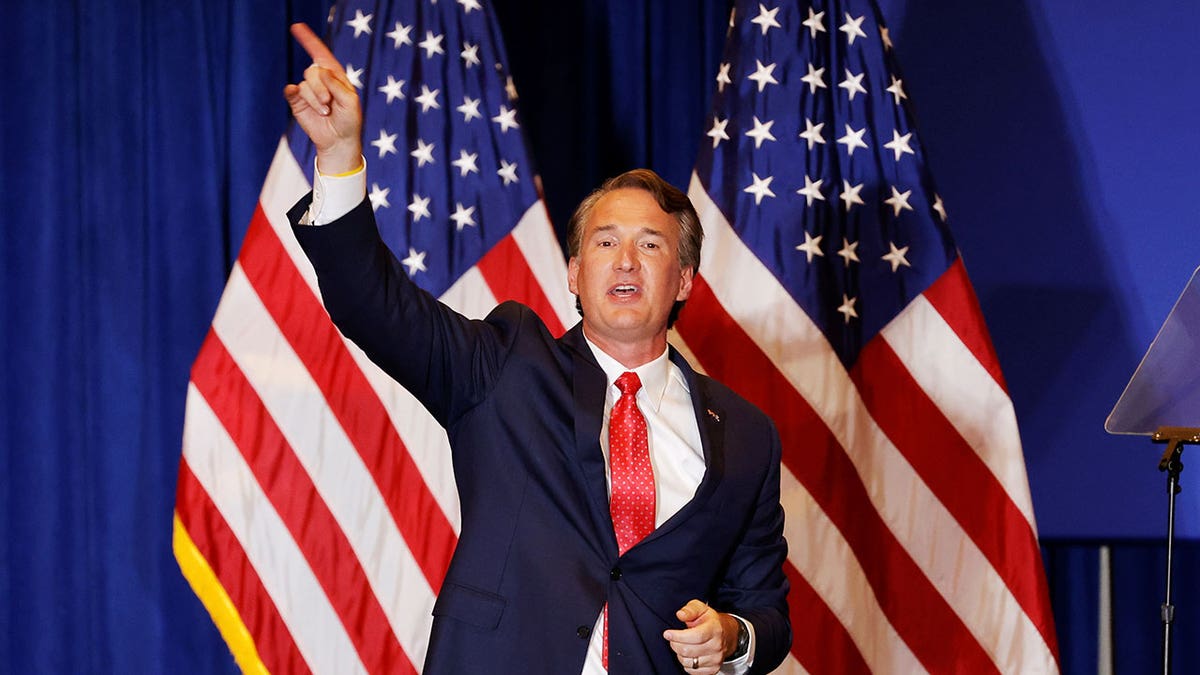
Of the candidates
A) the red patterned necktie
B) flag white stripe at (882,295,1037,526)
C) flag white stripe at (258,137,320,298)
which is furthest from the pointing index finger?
flag white stripe at (882,295,1037,526)

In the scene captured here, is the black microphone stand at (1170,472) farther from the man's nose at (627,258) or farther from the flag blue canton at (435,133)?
the flag blue canton at (435,133)

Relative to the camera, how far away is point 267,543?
10.0 ft

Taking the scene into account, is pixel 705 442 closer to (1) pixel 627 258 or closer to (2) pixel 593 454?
(2) pixel 593 454

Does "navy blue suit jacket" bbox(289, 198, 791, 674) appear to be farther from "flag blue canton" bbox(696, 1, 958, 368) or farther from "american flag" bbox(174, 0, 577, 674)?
"flag blue canton" bbox(696, 1, 958, 368)

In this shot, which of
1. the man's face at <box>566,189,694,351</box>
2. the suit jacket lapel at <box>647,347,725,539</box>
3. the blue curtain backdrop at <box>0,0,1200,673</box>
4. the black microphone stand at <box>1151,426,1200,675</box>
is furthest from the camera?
the blue curtain backdrop at <box>0,0,1200,673</box>

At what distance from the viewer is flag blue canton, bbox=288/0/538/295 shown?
3176 millimetres

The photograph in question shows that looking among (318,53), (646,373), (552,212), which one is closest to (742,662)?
(646,373)

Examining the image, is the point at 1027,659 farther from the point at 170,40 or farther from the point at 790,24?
the point at 170,40

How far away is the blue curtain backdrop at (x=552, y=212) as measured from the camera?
11.2 ft

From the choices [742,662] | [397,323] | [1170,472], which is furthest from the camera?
[1170,472]

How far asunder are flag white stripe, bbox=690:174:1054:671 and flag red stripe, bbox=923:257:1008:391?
299mm

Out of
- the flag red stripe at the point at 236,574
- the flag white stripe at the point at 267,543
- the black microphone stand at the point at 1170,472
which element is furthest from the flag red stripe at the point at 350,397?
the black microphone stand at the point at 1170,472

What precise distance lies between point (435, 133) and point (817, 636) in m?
1.53

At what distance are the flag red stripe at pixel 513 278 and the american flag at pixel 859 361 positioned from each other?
36 centimetres
